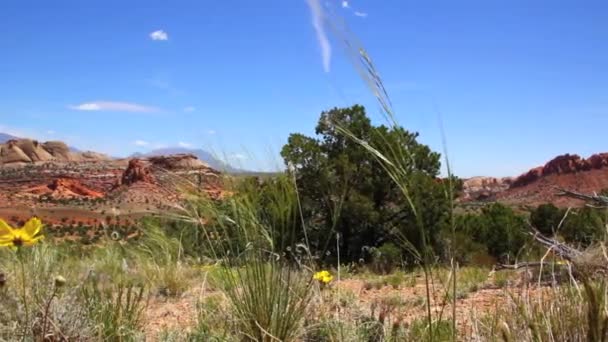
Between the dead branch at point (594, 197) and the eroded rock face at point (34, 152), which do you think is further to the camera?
the eroded rock face at point (34, 152)

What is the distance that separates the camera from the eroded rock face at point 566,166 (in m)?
98.1

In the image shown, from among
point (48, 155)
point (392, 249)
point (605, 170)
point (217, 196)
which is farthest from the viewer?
point (48, 155)

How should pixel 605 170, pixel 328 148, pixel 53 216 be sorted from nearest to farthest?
pixel 328 148, pixel 53 216, pixel 605 170

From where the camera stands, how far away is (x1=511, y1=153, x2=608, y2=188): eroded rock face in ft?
322

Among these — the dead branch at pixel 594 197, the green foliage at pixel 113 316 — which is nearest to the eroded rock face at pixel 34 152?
the green foliage at pixel 113 316

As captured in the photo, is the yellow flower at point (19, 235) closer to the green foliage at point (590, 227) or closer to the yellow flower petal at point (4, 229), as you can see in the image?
the yellow flower petal at point (4, 229)

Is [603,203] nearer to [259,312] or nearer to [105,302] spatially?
[259,312]

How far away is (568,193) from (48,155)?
135590mm

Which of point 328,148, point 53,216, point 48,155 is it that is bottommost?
point 53,216

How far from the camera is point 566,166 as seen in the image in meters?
102

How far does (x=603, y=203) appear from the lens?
121 inches

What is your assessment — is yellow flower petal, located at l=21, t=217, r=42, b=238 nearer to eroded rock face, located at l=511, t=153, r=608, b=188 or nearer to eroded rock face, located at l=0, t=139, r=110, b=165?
eroded rock face, located at l=511, t=153, r=608, b=188

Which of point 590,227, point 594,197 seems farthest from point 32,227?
point 590,227

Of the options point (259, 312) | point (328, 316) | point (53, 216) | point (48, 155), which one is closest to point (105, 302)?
point (259, 312)
